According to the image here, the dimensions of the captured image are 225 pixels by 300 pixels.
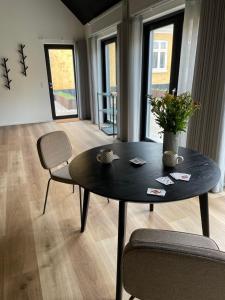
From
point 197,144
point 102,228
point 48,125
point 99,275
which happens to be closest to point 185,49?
point 197,144

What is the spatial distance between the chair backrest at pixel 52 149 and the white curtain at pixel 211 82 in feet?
4.86

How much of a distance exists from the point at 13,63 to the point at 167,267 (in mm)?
6148


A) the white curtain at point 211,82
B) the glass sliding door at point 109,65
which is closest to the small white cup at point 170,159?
the white curtain at point 211,82

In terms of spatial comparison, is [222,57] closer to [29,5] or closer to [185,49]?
[185,49]

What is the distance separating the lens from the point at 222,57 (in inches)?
83.7

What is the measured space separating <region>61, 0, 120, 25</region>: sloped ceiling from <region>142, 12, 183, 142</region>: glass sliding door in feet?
3.36

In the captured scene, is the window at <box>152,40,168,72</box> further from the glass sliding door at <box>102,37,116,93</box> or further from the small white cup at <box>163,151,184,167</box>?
the small white cup at <box>163,151,184,167</box>

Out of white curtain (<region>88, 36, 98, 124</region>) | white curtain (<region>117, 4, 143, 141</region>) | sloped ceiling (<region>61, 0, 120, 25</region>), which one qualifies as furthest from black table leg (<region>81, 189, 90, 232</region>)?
white curtain (<region>88, 36, 98, 124</region>)

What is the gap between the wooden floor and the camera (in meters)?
1.53

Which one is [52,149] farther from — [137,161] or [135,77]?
[135,77]

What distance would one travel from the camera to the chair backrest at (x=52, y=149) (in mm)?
2019

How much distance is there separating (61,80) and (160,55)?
3446 mm

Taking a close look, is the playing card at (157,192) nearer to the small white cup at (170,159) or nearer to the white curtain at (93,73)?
the small white cup at (170,159)

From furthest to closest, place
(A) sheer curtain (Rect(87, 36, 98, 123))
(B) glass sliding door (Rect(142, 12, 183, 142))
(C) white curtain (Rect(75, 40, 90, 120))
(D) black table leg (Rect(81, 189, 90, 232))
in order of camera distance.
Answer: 1. (C) white curtain (Rect(75, 40, 90, 120))
2. (A) sheer curtain (Rect(87, 36, 98, 123))
3. (B) glass sliding door (Rect(142, 12, 183, 142))
4. (D) black table leg (Rect(81, 189, 90, 232))
